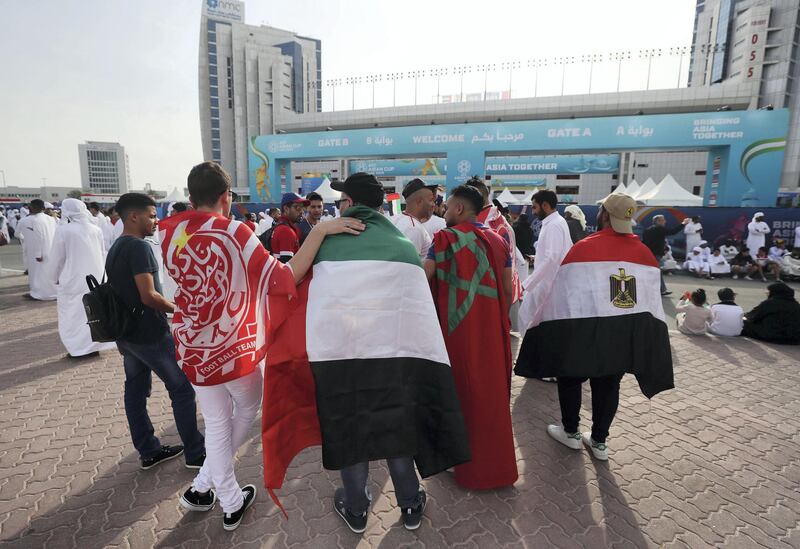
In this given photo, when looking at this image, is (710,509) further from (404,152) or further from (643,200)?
(404,152)

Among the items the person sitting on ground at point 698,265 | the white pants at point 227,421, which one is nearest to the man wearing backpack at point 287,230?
the white pants at point 227,421

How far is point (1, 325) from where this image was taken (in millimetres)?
6531

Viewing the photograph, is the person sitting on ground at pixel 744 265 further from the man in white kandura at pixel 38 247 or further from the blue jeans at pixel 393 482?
the man in white kandura at pixel 38 247

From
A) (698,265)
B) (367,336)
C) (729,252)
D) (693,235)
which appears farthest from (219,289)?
(693,235)

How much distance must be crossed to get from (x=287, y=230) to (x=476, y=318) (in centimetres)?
266

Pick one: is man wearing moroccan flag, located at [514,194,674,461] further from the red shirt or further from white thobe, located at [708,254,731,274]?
white thobe, located at [708,254,731,274]

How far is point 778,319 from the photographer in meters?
5.93

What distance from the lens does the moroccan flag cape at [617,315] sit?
2828 millimetres

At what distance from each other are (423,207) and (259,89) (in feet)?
272

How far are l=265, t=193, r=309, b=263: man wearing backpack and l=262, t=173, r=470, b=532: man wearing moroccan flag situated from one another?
244 centimetres

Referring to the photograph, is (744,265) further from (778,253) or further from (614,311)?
(614,311)

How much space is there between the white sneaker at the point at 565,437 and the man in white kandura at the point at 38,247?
9.53m

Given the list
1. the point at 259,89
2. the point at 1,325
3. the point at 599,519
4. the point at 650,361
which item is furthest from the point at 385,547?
the point at 259,89

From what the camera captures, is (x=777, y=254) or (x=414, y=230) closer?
(x=414, y=230)
